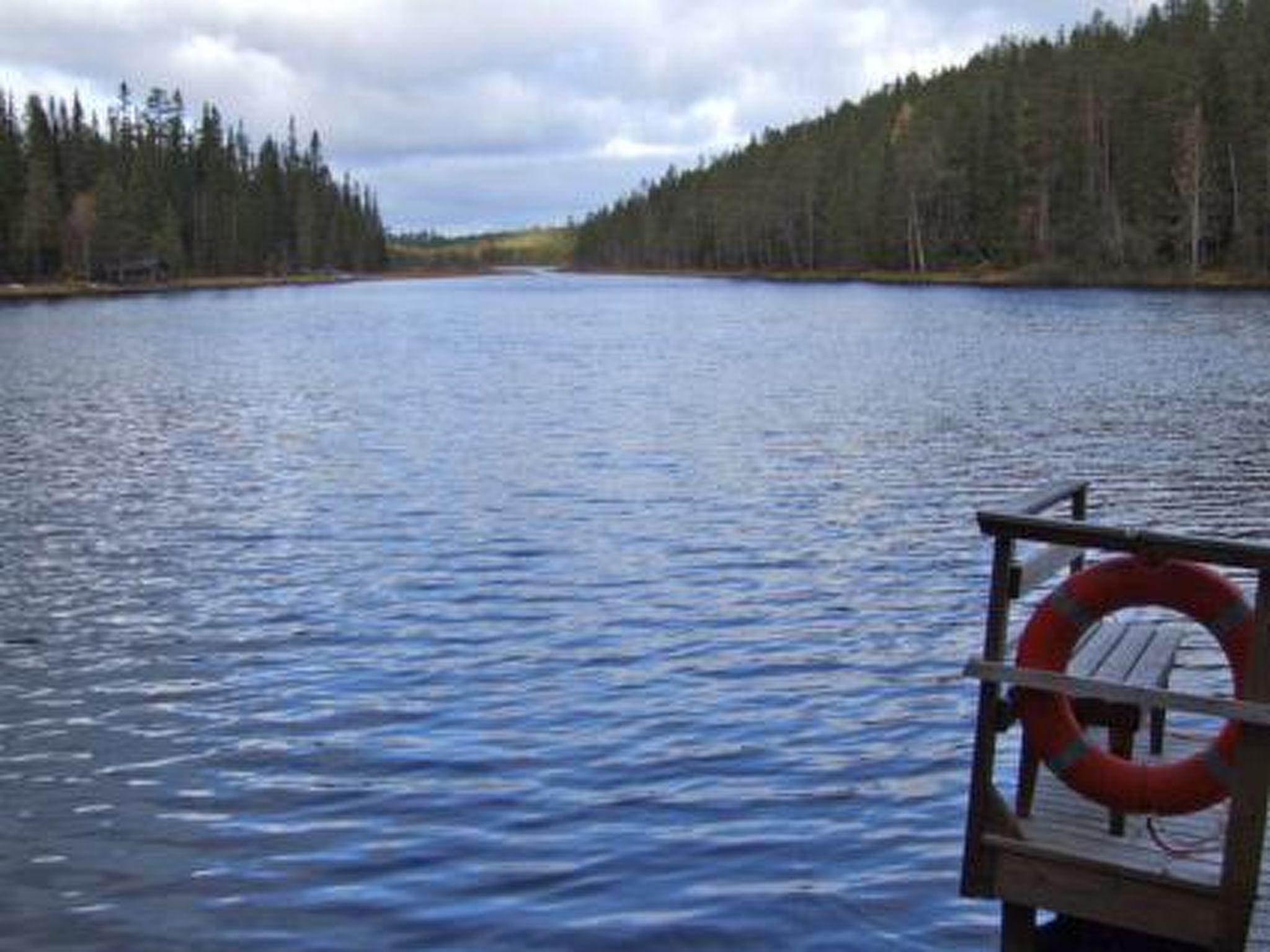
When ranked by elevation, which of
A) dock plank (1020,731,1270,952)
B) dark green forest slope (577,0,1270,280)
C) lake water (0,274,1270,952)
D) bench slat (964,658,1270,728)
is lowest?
lake water (0,274,1270,952)

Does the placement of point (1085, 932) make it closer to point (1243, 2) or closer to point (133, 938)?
point (133, 938)

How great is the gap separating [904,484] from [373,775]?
1721 centimetres

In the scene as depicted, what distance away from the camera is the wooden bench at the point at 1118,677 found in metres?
7.71

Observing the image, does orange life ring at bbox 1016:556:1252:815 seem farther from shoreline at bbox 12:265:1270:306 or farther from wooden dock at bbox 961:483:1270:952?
shoreline at bbox 12:265:1270:306

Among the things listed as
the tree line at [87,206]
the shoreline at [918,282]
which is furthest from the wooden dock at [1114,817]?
the tree line at [87,206]

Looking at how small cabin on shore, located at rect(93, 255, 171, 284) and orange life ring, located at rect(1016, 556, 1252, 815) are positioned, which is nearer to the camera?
orange life ring, located at rect(1016, 556, 1252, 815)

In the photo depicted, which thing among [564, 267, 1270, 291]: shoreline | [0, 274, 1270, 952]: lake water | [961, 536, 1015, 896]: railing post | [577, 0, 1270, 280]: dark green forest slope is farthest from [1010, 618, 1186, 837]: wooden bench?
[577, 0, 1270, 280]: dark green forest slope

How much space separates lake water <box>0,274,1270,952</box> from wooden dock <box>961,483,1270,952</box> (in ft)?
4.42

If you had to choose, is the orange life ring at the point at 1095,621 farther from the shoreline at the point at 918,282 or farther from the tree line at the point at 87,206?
the tree line at the point at 87,206

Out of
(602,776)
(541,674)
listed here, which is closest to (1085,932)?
(602,776)

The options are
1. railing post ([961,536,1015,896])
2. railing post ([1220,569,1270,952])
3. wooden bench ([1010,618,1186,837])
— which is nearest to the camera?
railing post ([1220,569,1270,952])

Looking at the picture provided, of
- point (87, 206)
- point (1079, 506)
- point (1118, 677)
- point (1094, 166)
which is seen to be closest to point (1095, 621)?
point (1118, 677)

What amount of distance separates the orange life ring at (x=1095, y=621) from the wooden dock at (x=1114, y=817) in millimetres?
77

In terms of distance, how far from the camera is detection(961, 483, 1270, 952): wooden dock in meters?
6.79
